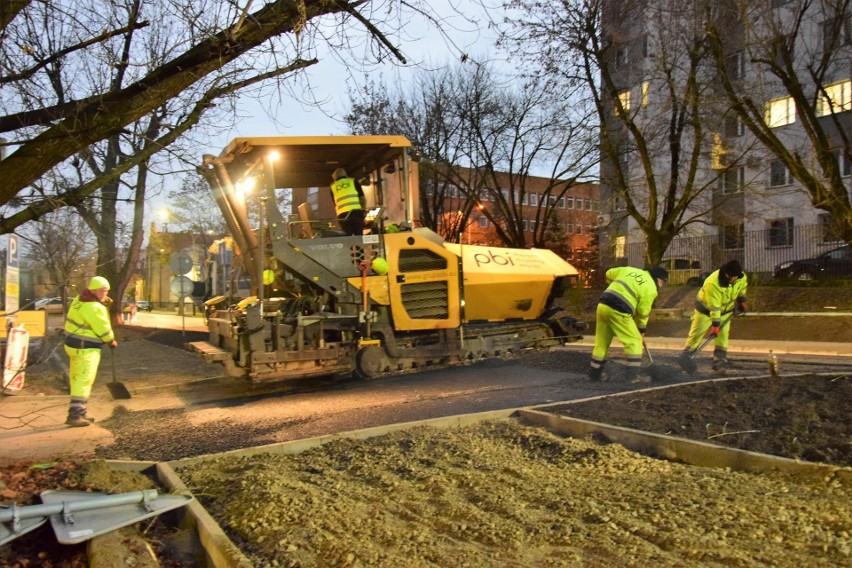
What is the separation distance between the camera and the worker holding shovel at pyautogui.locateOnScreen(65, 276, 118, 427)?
7.27 metres

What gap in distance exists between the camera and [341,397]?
27.1 feet

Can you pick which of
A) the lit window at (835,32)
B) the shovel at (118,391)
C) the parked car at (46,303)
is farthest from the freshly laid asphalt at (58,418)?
the lit window at (835,32)

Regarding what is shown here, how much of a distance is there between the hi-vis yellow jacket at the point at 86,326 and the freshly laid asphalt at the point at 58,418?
33.1 inches

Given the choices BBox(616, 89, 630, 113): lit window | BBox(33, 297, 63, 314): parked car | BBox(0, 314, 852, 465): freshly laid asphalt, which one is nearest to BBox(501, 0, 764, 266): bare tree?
BBox(616, 89, 630, 113): lit window

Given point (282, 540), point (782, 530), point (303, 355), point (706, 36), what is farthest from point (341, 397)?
point (706, 36)

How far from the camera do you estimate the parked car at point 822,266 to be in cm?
2117

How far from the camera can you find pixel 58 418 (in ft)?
25.5

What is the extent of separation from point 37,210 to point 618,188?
63.8 feet

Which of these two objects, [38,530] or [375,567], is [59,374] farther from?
[375,567]

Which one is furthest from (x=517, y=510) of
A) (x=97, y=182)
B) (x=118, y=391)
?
(x=118, y=391)

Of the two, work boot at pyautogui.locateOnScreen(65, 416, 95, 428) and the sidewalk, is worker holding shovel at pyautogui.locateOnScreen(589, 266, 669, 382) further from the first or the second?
work boot at pyautogui.locateOnScreen(65, 416, 95, 428)

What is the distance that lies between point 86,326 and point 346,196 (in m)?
3.50

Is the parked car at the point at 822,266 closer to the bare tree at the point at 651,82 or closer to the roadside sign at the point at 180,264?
the bare tree at the point at 651,82

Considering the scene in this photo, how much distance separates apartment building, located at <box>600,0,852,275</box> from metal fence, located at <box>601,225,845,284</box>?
46 millimetres
